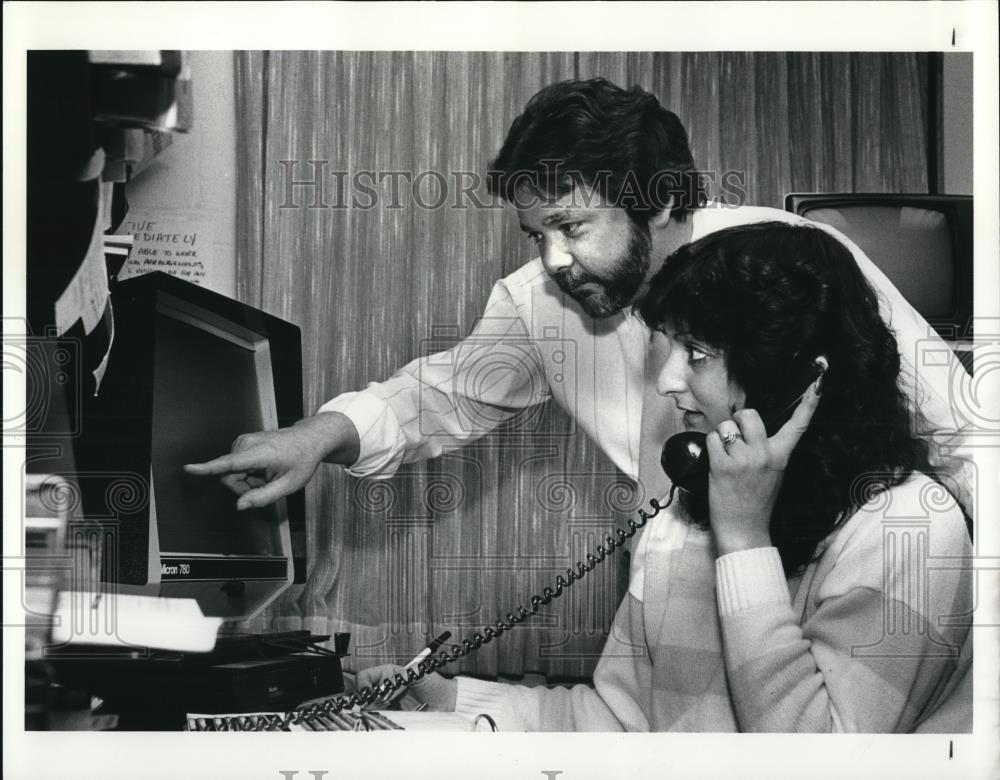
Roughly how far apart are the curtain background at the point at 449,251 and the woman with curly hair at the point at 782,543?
11cm

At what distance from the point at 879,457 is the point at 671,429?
448 millimetres

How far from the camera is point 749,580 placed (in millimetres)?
2076

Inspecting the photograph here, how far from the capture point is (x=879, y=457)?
6.98 ft

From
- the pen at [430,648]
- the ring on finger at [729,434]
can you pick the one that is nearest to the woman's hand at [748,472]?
the ring on finger at [729,434]

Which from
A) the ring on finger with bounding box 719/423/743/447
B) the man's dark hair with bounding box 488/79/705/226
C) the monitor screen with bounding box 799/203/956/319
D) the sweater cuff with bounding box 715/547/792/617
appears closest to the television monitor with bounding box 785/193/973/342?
the monitor screen with bounding box 799/203/956/319

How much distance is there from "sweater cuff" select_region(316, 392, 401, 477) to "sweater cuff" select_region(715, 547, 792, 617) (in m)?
0.74

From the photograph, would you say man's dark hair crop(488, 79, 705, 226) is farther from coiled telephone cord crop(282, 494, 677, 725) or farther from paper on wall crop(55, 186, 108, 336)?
paper on wall crop(55, 186, 108, 336)

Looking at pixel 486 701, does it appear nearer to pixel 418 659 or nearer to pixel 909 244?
pixel 418 659

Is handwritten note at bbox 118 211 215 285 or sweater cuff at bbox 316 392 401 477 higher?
handwritten note at bbox 118 211 215 285

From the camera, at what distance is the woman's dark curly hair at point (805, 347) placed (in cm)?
210

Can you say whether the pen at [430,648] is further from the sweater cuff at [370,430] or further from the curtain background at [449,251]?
the sweater cuff at [370,430]

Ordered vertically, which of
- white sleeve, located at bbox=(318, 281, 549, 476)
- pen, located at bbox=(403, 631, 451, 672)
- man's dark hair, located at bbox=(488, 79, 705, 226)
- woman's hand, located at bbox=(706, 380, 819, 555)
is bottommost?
pen, located at bbox=(403, 631, 451, 672)

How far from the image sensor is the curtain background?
84.4 inches

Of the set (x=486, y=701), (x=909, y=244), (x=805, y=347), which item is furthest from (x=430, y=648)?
(x=909, y=244)
